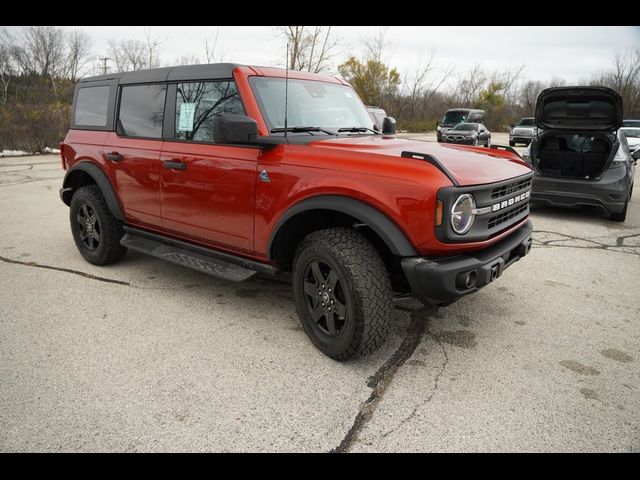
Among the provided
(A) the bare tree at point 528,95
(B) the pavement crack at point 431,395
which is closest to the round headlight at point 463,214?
(B) the pavement crack at point 431,395

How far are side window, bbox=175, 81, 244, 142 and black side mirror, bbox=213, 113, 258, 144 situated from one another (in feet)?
1.57

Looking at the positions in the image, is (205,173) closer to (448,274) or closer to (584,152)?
(448,274)

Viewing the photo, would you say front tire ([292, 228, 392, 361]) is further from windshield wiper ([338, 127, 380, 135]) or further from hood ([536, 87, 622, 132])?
hood ([536, 87, 622, 132])

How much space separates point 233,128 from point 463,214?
57.5 inches

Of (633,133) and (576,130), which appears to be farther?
(633,133)

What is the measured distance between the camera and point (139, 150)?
4.06m

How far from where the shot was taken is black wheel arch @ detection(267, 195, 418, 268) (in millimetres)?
2633

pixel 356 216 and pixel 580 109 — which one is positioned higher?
pixel 580 109

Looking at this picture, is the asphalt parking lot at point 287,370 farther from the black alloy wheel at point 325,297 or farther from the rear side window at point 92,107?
the rear side window at point 92,107

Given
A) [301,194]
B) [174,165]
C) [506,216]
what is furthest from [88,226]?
[506,216]
